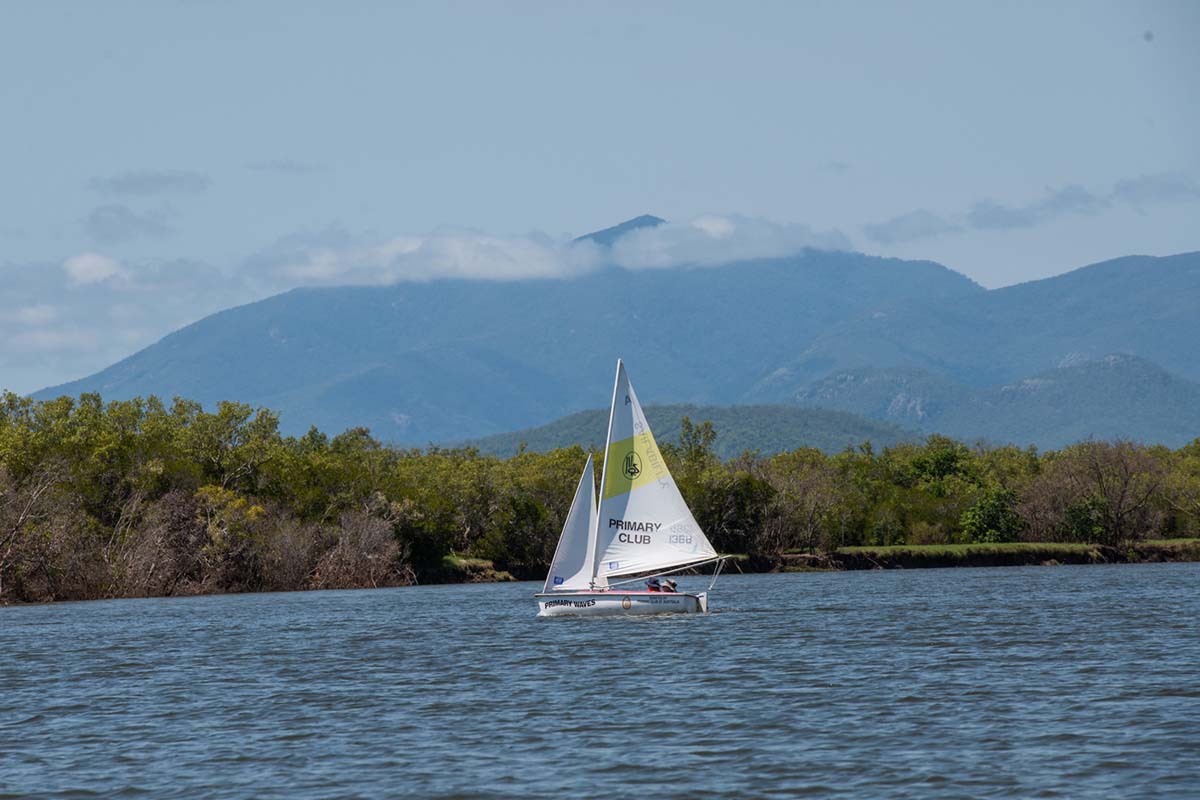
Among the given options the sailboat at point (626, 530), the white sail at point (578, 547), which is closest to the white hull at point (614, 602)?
the sailboat at point (626, 530)

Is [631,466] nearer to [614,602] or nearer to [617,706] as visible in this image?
[614,602]

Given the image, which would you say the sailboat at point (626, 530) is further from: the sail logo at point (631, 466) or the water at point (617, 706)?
the water at point (617, 706)

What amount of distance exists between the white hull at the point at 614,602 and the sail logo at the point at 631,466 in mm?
5278

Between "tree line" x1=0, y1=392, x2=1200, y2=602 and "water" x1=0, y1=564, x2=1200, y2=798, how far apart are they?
30.4 metres

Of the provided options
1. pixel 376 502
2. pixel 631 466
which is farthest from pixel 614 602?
pixel 376 502

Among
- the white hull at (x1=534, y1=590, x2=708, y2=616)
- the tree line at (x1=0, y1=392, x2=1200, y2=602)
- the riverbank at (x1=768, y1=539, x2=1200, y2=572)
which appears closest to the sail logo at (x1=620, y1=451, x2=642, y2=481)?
the white hull at (x1=534, y1=590, x2=708, y2=616)

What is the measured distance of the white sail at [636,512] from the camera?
233 feet

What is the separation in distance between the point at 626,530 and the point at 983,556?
9164 cm

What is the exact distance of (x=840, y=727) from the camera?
123 feet

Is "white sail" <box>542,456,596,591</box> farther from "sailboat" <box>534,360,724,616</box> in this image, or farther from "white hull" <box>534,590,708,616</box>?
"white hull" <box>534,590,708,616</box>

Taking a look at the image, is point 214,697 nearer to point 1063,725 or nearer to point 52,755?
point 52,755

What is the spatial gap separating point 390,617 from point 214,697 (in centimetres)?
3723

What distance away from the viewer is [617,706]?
42.6 m

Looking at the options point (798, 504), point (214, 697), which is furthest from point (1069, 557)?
point (214, 697)
